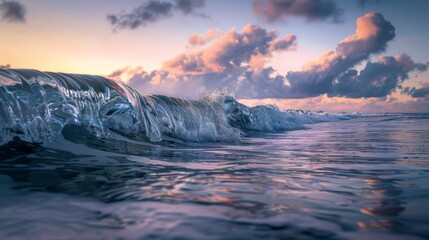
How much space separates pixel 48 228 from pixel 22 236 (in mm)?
96

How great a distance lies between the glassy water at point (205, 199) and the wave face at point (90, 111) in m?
0.44

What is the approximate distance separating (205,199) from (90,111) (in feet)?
10.9

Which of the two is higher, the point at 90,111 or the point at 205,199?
the point at 90,111

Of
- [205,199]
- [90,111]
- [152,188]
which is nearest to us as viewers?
[205,199]

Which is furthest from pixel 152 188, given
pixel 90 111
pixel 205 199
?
pixel 90 111

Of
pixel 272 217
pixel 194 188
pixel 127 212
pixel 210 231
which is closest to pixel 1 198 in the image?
pixel 127 212

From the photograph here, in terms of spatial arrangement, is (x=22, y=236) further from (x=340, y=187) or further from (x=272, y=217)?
(x=340, y=187)

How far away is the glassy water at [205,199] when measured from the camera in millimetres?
1246

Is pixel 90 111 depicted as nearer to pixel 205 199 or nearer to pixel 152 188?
pixel 152 188

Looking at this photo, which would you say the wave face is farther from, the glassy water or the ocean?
the glassy water

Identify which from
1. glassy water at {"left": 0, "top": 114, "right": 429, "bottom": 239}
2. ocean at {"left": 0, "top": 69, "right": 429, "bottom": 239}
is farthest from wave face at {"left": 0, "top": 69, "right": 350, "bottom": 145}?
glassy water at {"left": 0, "top": 114, "right": 429, "bottom": 239}

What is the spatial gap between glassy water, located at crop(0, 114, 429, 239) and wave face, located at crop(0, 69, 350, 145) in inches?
17.2

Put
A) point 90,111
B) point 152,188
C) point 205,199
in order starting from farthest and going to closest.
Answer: point 90,111 < point 152,188 < point 205,199

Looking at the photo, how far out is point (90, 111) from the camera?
4527 mm
